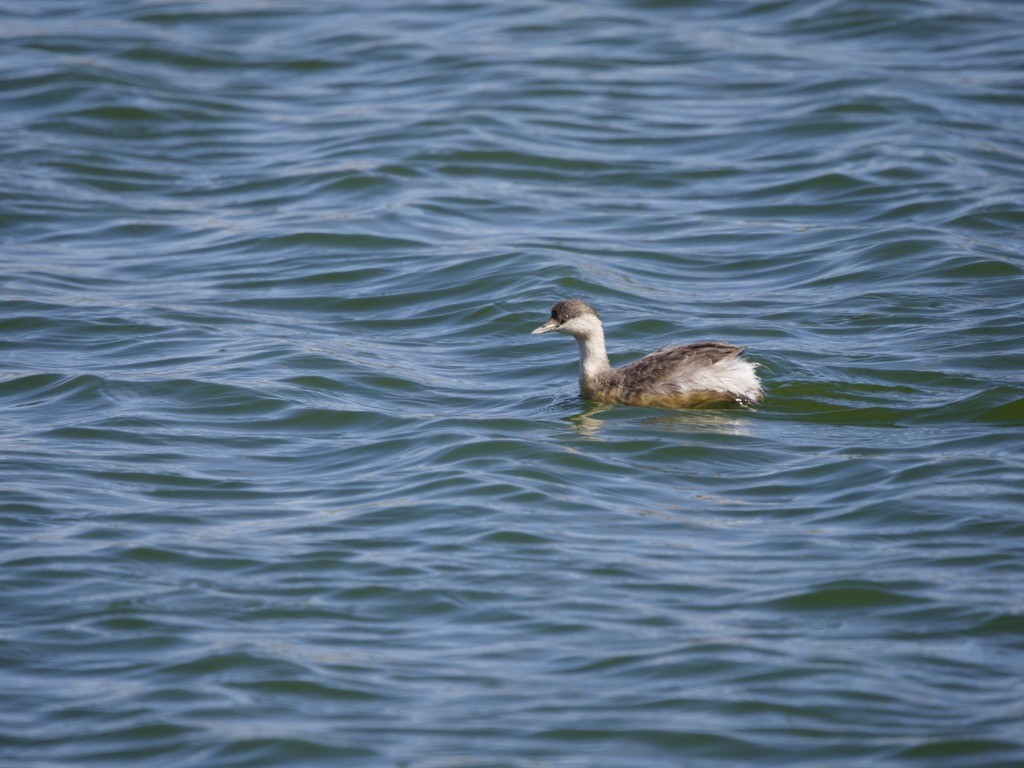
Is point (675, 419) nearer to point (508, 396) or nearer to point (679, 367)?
point (679, 367)

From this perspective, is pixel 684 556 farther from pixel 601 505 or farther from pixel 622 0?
pixel 622 0

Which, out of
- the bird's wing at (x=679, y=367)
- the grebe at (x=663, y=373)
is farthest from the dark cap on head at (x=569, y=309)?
the bird's wing at (x=679, y=367)

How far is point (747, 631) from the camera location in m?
6.70

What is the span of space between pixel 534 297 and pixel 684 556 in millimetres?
5032

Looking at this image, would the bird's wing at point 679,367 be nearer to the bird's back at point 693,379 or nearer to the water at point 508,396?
the bird's back at point 693,379

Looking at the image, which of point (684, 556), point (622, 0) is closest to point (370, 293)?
point (684, 556)

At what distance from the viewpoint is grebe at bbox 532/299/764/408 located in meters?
9.53

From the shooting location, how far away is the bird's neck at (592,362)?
33.1 ft

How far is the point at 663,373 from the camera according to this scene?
9.69 meters

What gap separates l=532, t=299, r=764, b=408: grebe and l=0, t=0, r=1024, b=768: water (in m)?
0.15

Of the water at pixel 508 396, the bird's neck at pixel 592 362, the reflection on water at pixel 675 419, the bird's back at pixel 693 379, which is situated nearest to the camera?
the water at pixel 508 396

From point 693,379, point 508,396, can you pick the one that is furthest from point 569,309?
point 693,379

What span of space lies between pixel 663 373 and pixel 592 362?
0.63 meters

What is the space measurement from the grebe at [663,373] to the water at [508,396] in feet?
0.48
